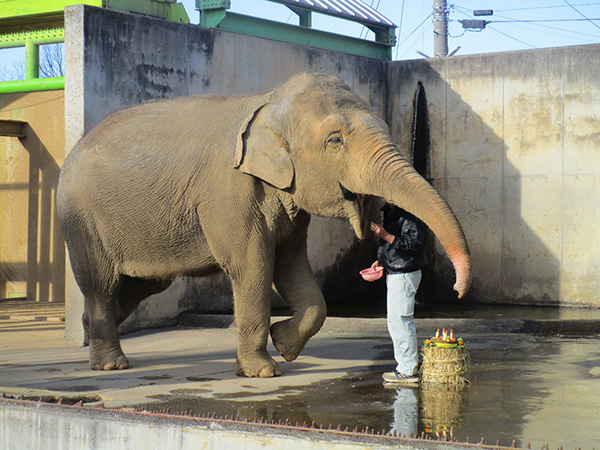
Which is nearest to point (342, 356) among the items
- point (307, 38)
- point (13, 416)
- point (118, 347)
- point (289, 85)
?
point (118, 347)

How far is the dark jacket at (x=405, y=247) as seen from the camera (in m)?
7.41

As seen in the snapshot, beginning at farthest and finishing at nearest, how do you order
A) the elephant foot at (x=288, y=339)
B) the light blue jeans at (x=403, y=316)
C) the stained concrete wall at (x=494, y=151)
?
the stained concrete wall at (x=494, y=151) → the elephant foot at (x=288, y=339) → the light blue jeans at (x=403, y=316)

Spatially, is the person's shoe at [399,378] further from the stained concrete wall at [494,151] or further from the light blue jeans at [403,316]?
the stained concrete wall at [494,151]

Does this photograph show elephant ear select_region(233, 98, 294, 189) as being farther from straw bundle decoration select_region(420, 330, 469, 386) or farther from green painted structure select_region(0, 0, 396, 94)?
green painted structure select_region(0, 0, 396, 94)

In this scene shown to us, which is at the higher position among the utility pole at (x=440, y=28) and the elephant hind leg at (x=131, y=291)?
the utility pole at (x=440, y=28)

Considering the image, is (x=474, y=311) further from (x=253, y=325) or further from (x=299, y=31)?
(x=253, y=325)

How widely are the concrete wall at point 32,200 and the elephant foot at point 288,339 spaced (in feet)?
30.3

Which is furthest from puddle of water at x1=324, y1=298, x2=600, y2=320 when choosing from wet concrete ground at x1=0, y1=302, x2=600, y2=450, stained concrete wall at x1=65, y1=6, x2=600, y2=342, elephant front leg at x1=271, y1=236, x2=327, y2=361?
elephant front leg at x1=271, y1=236, x2=327, y2=361

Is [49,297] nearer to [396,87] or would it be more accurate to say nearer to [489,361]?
[396,87]

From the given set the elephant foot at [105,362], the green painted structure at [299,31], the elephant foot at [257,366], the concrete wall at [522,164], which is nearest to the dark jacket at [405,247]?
the elephant foot at [257,366]

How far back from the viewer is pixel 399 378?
742cm

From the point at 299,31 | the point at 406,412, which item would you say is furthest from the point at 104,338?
the point at 299,31

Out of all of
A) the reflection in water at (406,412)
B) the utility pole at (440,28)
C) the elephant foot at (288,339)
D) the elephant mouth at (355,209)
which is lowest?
the reflection in water at (406,412)

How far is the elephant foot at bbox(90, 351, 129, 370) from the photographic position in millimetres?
8531
